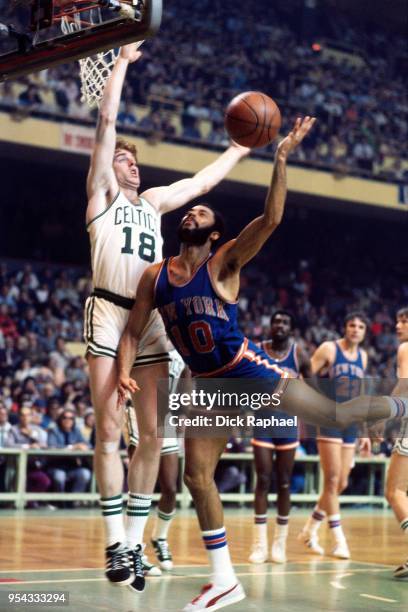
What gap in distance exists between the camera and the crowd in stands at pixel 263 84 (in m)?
20.5

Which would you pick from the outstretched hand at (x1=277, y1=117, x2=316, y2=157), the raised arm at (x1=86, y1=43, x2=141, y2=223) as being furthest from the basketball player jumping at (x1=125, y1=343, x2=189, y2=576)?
the outstretched hand at (x1=277, y1=117, x2=316, y2=157)

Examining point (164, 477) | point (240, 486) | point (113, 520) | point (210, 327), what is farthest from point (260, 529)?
point (240, 486)

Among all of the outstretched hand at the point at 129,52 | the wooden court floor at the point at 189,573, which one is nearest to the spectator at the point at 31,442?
the wooden court floor at the point at 189,573

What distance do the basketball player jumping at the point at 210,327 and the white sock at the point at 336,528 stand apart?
340 centimetres

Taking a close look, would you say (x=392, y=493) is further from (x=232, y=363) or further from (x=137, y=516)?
(x=232, y=363)

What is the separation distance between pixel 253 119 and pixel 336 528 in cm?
454

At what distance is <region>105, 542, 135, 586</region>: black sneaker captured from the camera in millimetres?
5418

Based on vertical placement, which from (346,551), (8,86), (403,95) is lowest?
(346,551)

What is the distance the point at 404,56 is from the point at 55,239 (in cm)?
1325

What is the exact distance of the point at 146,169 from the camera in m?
20.6

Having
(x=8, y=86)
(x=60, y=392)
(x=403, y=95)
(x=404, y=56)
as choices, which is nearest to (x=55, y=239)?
(x=8, y=86)

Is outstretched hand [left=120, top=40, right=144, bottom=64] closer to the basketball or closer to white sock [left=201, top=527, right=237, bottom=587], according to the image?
the basketball

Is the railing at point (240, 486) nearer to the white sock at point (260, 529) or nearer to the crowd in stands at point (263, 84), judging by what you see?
the white sock at point (260, 529)

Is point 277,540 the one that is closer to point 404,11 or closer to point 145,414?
point 145,414
